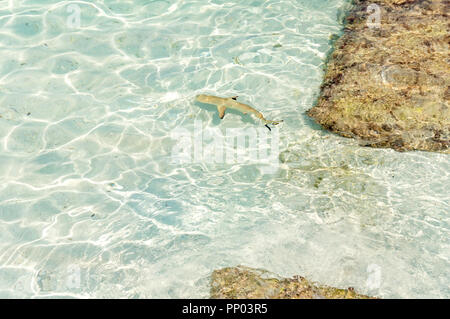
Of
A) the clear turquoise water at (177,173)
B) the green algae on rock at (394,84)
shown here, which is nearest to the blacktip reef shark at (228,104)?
the clear turquoise water at (177,173)

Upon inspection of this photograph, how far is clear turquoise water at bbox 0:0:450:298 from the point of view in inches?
165

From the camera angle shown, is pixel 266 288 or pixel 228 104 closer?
pixel 266 288

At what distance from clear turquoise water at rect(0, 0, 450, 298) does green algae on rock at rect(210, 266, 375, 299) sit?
0.81 feet

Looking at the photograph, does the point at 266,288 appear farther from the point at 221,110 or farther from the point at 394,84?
the point at 394,84

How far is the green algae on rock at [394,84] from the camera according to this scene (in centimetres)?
545

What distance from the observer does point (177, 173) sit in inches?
215

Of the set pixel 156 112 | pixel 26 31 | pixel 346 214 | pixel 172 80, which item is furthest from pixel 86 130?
pixel 346 214

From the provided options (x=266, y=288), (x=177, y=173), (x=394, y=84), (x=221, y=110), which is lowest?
(x=177, y=173)

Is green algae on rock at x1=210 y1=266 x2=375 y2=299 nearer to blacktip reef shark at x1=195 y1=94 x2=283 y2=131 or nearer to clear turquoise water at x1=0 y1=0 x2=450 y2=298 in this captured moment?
clear turquoise water at x1=0 y1=0 x2=450 y2=298

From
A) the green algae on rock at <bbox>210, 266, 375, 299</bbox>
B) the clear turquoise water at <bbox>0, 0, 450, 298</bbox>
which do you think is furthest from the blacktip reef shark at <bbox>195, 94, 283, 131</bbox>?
the green algae on rock at <bbox>210, 266, 375, 299</bbox>

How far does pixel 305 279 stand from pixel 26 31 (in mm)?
6789

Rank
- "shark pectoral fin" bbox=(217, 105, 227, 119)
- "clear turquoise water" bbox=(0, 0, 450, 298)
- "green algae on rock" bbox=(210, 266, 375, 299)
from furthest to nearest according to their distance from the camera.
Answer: "shark pectoral fin" bbox=(217, 105, 227, 119)
"clear turquoise water" bbox=(0, 0, 450, 298)
"green algae on rock" bbox=(210, 266, 375, 299)

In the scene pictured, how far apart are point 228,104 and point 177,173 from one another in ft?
4.46

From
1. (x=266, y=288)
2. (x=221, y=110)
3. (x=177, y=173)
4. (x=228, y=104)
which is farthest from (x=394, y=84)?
(x=266, y=288)
